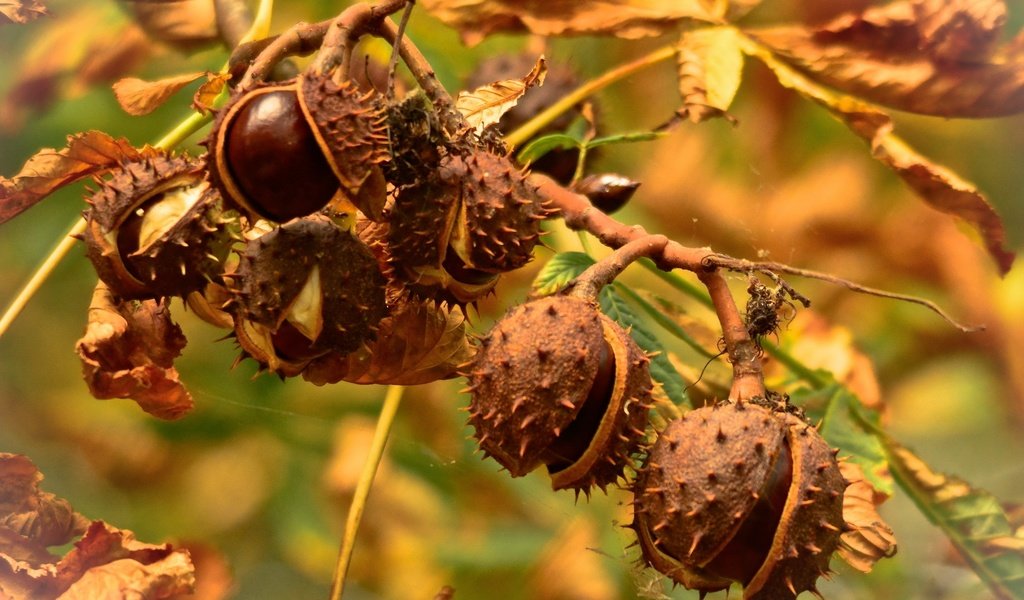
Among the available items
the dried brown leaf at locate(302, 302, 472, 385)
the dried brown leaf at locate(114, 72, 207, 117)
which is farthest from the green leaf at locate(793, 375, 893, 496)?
the dried brown leaf at locate(114, 72, 207, 117)

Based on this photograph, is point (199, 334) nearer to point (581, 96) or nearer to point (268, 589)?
point (268, 589)

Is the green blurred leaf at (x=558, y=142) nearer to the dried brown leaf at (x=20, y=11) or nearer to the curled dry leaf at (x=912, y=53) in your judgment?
the curled dry leaf at (x=912, y=53)

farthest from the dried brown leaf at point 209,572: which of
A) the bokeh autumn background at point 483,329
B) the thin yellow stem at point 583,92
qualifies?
the thin yellow stem at point 583,92

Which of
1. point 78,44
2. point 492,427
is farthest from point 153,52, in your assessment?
point 492,427

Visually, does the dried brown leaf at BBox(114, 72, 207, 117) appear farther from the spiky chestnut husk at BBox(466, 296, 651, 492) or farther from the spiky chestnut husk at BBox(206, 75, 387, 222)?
the spiky chestnut husk at BBox(466, 296, 651, 492)

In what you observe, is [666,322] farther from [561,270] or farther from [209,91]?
[209,91]

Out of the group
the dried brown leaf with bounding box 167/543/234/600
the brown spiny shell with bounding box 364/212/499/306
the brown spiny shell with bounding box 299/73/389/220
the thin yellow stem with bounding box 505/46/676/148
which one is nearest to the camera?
the brown spiny shell with bounding box 299/73/389/220
